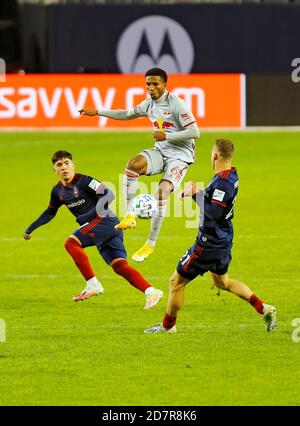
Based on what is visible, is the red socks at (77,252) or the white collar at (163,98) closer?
the red socks at (77,252)

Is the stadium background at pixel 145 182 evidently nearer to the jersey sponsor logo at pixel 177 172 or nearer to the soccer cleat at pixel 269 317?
the soccer cleat at pixel 269 317

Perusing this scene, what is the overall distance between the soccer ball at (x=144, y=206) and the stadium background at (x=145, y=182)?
4.05ft

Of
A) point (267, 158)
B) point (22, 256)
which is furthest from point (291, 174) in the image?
point (22, 256)

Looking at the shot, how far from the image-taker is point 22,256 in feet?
66.1

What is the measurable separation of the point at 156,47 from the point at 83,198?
1115 inches

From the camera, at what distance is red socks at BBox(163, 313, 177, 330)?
1343 centimetres

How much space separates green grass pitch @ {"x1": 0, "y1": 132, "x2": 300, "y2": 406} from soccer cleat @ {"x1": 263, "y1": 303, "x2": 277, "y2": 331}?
11cm

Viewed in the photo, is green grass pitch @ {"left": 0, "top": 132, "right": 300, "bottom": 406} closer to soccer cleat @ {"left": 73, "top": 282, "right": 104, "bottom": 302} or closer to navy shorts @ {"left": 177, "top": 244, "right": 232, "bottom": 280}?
soccer cleat @ {"left": 73, "top": 282, "right": 104, "bottom": 302}

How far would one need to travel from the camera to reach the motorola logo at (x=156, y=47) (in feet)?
140

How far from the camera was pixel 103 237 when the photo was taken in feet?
48.8

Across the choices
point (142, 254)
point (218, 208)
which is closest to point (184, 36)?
point (142, 254)

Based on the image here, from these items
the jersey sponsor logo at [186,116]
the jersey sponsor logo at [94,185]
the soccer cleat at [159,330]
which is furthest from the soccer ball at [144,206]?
the soccer cleat at [159,330]

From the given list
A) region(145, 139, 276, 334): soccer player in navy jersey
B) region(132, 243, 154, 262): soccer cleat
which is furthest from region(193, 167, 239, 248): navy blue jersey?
region(132, 243, 154, 262): soccer cleat
